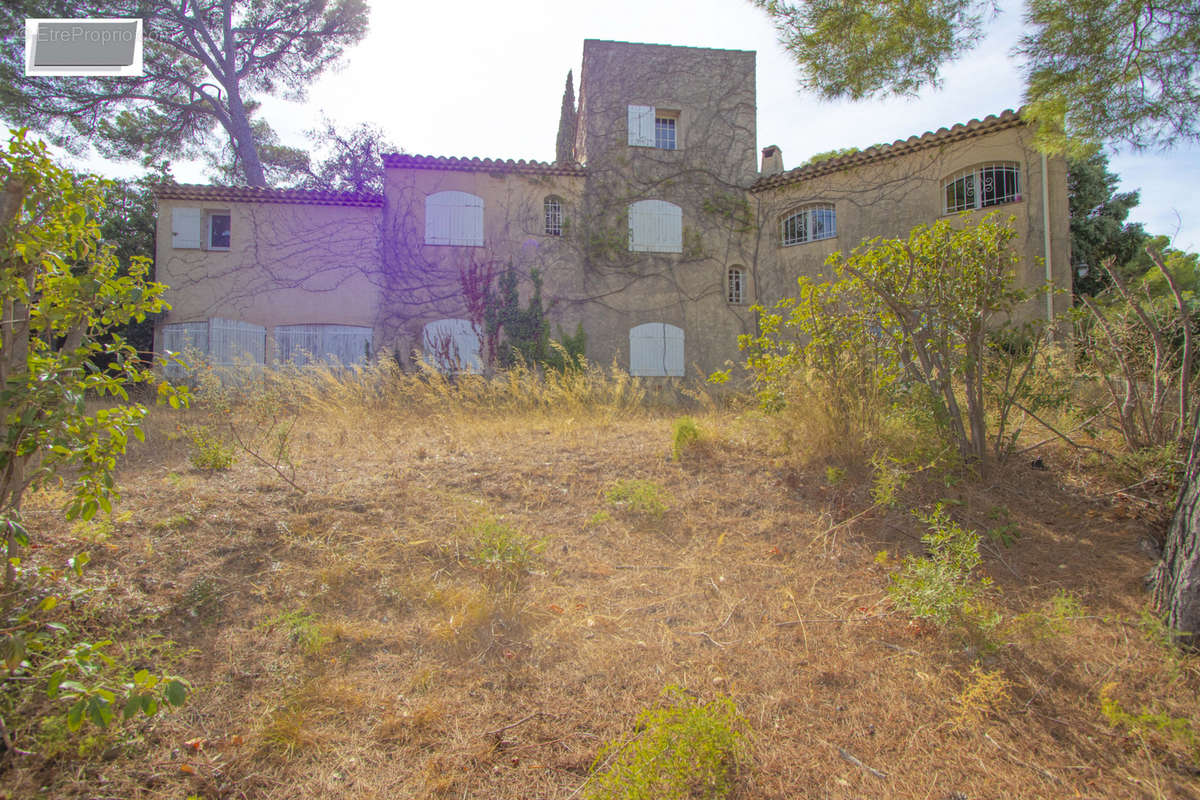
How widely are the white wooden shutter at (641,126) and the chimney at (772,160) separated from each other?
110 inches

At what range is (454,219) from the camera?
11.9m

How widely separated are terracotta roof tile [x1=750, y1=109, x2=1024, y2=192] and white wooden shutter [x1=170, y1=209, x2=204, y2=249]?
453 inches

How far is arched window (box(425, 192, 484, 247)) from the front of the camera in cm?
1188

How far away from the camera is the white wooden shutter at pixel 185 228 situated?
38.5ft

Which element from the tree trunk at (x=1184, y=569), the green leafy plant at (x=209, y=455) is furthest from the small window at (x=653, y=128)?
the tree trunk at (x=1184, y=569)

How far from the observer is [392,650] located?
2.68 meters

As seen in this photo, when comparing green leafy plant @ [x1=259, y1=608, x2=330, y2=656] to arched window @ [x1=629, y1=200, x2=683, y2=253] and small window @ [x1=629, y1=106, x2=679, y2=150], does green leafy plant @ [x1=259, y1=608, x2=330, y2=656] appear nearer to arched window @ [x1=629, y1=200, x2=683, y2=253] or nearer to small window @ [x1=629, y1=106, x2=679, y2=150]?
arched window @ [x1=629, y1=200, x2=683, y2=253]

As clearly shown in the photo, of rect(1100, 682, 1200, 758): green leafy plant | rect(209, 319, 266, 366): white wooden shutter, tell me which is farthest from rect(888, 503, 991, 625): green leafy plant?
rect(209, 319, 266, 366): white wooden shutter

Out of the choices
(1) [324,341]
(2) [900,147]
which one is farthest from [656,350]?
(1) [324,341]

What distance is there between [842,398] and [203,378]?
5.06m

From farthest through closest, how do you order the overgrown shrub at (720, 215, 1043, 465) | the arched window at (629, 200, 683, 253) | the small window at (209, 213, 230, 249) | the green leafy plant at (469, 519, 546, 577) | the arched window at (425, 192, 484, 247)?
the arched window at (629, 200, 683, 253) < the small window at (209, 213, 230, 249) < the arched window at (425, 192, 484, 247) < the overgrown shrub at (720, 215, 1043, 465) < the green leafy plant at (469, 519, 546, 577)

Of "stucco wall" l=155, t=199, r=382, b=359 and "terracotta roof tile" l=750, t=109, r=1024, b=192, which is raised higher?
"terracotta roof tile" l=750, t=109, r=1024, b=192

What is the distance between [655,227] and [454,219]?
4139mm

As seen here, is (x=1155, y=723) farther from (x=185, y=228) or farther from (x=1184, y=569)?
(x=185, y=228)
